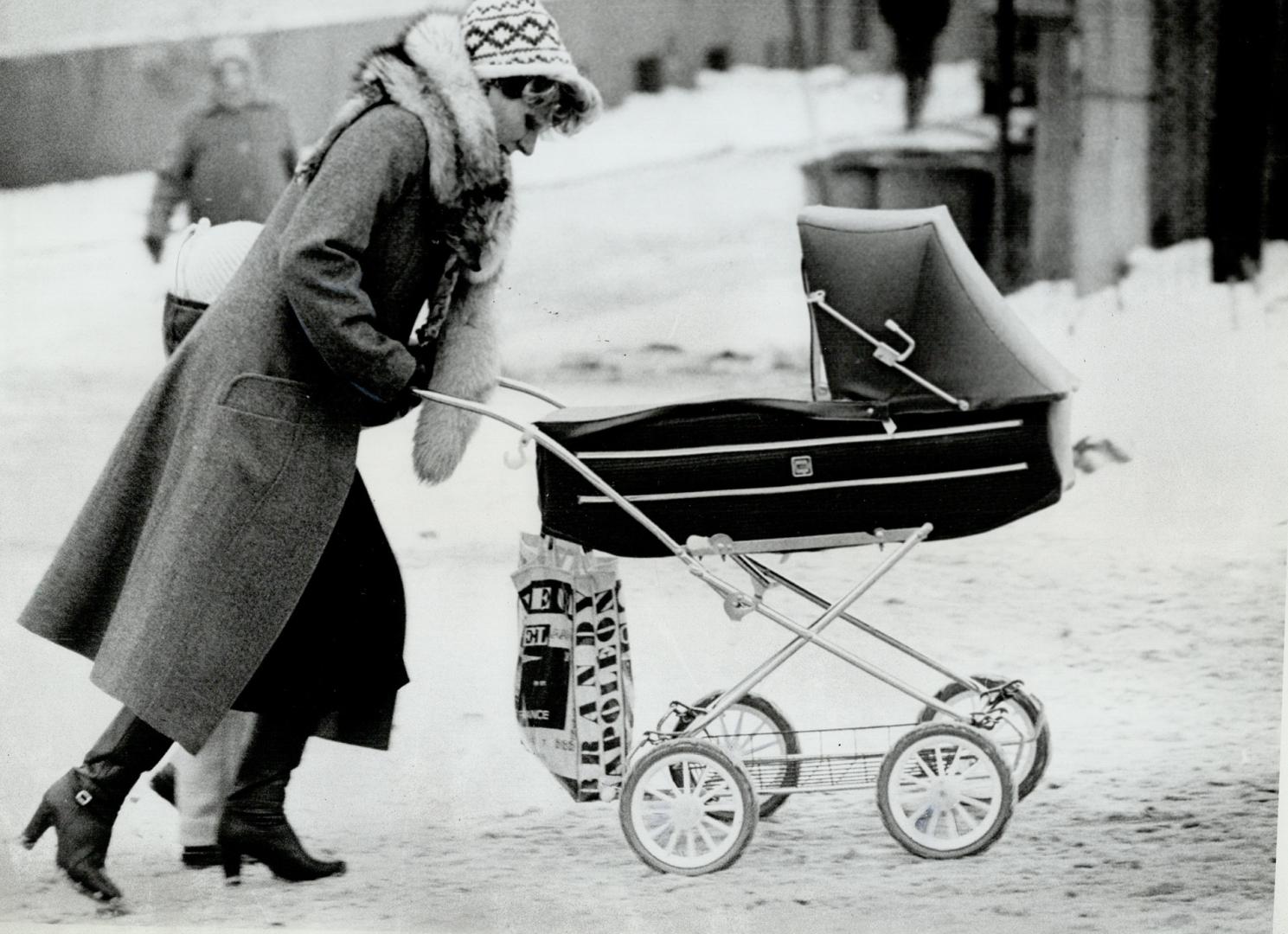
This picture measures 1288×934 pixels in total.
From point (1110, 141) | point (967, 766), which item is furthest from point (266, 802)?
point (1110, 141)

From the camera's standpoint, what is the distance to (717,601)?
14.5 feet

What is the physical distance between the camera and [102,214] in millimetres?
4621

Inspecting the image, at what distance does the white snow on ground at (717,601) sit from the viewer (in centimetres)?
412

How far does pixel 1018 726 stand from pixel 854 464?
36.2 inches

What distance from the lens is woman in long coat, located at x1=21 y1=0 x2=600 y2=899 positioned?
143 inches

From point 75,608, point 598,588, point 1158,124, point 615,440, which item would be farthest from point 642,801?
point 1158,124

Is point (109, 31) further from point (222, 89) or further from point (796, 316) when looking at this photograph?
point (796, 316)

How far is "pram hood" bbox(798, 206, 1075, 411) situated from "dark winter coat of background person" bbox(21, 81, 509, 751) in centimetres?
72

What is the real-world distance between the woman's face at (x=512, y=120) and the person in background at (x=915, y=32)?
40.3 inches

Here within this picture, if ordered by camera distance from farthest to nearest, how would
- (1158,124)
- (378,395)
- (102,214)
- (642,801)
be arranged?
(102,214)
(1158,124)
(642,801)
(378,395)

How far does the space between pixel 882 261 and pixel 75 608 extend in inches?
75.4

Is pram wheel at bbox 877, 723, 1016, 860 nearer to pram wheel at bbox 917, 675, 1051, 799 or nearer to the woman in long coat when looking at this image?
pram wheel at bbox 917, 675, 1051, 799

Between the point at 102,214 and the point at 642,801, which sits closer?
the point at 642,801

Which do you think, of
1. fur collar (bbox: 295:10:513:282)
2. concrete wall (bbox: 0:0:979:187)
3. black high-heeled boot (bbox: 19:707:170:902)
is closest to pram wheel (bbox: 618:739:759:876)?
black high-heeled boot (bbox: 19:707:170:902)
